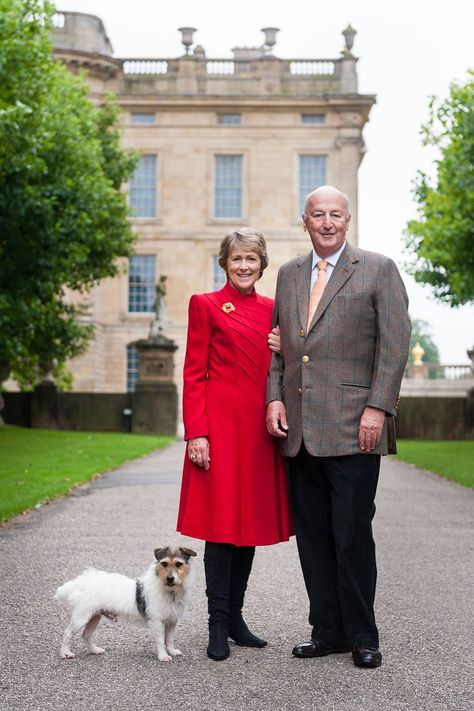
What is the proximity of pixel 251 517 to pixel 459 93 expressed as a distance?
19.4 meters

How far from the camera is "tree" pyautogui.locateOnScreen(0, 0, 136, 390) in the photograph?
18.9 m

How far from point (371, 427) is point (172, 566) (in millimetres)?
1079

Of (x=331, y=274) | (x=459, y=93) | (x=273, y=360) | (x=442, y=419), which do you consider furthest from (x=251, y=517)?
(x=442, y=419)

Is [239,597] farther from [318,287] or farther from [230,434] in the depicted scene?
[318,287]

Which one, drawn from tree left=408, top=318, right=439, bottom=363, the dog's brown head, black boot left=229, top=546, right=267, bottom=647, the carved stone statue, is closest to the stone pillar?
the carved stone statue

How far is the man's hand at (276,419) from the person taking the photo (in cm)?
498

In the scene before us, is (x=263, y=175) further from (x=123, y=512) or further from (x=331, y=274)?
(x=331, y=274)

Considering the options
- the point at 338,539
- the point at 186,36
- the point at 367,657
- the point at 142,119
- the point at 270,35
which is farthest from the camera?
A: the point at 270,35

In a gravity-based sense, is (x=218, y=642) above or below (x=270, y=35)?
below

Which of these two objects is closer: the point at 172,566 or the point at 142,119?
the point at 172,566

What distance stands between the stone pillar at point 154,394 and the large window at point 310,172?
64.1 ft

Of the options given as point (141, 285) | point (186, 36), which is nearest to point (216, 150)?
point (186, 36)

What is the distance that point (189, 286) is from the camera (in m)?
48.3

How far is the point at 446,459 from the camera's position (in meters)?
19.5
